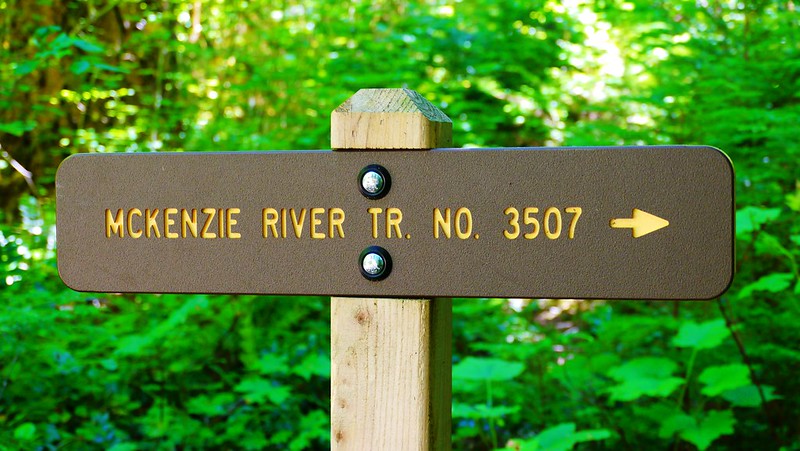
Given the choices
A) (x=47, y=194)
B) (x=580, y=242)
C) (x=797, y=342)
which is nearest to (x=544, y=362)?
(x=797, y=342)

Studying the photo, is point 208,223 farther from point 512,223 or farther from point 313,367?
point 313,367

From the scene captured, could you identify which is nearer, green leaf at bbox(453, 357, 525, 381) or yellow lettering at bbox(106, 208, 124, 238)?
yellow lettering at bbox(106, 208, 124, 238)

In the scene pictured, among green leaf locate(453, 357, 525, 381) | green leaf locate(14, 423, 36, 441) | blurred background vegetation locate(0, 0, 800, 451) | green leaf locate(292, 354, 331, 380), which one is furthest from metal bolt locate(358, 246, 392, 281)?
green leaf locate(292, 354, 331, 380)

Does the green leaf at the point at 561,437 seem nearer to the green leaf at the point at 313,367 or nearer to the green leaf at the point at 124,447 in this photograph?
the green leaf at the point at 313,367

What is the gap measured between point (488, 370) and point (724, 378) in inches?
33.4

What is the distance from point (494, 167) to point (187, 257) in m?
0.50

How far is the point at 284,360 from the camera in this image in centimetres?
348

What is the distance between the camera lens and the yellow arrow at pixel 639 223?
1.07 m

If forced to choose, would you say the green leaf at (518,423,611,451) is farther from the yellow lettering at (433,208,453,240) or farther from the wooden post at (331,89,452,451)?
the yellow lettering at (433,208,453,240)

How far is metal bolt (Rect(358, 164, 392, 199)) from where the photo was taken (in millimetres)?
1148

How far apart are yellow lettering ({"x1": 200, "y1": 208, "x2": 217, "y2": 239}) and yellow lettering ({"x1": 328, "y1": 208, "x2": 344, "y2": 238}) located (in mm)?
188

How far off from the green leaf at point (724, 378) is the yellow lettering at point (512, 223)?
1.92 meters

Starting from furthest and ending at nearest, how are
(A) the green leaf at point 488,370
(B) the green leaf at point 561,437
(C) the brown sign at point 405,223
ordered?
(A) the green leaf at point 488,370 → (B) the green leaf at point 561,437 → (C) the brown sign at point 405,223

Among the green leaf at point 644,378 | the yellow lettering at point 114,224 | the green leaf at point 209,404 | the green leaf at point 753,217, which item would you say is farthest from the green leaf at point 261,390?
the yellow lettering at point 114,224
